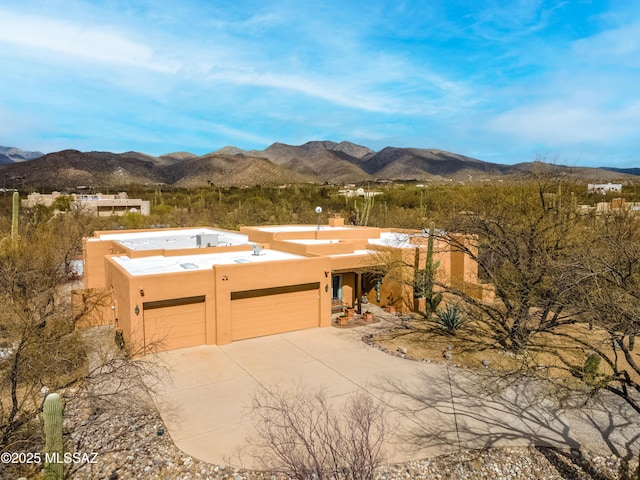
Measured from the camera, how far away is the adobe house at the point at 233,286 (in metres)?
13.8

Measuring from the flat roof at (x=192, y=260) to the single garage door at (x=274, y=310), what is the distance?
55.1 inches

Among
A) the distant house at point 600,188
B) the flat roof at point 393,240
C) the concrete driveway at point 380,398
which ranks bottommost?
the concrete driveway at point 380,398

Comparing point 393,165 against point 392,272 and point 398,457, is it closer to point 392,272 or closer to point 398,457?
point 392,272

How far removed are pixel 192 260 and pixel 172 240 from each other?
7.34 metres

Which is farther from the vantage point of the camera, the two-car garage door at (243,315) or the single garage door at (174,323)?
the two-car garage door at (243,315)

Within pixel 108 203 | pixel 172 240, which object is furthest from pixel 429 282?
pixel 108 203

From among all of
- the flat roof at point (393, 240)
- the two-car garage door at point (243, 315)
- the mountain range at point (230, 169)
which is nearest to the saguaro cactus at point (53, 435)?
the two-car garage door at point (243, 315)

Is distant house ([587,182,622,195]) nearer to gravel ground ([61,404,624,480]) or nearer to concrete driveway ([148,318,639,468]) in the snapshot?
concrete driveway ([148,318,639,468])

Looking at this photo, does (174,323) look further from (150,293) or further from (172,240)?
(172,240)

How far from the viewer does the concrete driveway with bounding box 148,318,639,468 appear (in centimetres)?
899

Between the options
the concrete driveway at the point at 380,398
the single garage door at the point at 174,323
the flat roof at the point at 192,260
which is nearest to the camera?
the concrete driveway at the point at 380,398

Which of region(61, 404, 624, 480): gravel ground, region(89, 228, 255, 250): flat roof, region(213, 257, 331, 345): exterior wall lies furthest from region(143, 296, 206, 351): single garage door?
region(89, 228, 255, 250): flat roof

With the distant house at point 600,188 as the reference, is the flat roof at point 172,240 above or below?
below

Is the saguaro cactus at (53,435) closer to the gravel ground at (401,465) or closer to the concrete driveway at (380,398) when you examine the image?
the gravel ground at (401,465)
